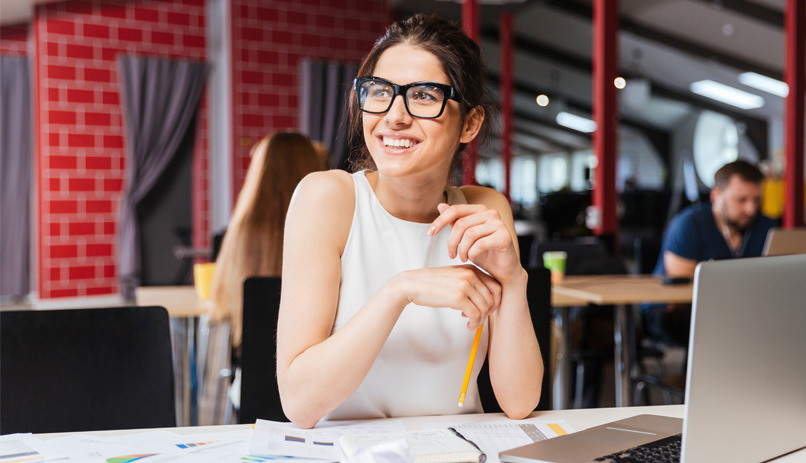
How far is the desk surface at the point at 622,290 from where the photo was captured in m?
2.48

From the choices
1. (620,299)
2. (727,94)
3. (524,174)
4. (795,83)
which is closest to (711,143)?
(727,94)

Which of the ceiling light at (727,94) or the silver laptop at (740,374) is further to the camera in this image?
the ceiling light at (727,94)

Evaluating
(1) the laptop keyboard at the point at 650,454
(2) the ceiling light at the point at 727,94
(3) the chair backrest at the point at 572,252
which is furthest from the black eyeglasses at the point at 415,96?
(2) the ceiling light at the point at 727,94

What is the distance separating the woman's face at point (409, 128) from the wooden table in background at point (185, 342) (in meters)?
1.35

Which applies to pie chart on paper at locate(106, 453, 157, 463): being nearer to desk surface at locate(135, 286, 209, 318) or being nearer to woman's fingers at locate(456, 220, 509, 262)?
woman's fingers at locate(456, 220, 509, 262)

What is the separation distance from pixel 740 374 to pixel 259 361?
3.22ft

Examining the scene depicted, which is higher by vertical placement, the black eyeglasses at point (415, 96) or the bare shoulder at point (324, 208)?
the black eyeglasses at point (415, 96)

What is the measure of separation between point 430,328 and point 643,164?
17243mm

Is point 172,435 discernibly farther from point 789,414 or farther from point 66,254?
point 66,254

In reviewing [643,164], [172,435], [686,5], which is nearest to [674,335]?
[172,435]

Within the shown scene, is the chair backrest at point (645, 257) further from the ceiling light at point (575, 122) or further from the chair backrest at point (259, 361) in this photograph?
the ceiling light at point (575, 122)

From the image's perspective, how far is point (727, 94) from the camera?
1280 centimetres

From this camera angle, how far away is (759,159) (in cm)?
1329

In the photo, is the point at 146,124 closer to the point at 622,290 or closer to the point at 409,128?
the point at 622,290
